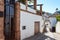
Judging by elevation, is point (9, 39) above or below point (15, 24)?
below

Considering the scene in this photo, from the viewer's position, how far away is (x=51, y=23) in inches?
907

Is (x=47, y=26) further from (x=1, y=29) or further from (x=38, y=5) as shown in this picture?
(x=1, y=29)

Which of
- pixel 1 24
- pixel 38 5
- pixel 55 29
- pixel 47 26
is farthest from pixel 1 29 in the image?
pixel 55 29

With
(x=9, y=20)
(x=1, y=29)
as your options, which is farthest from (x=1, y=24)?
(x=9, y=20)

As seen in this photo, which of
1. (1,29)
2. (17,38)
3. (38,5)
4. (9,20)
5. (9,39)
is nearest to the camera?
(1,29)

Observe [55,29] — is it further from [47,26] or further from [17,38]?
[17,38]

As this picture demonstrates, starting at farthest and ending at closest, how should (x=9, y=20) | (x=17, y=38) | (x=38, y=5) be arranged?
(x=38, y=5) → (x=9, y=20) → (x=17, y=38)

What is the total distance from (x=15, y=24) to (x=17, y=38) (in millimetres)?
813

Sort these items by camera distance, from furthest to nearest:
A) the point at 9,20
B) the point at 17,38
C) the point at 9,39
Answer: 1. the point at 9,20
2. the point at 9,39
3. the point at 17,38

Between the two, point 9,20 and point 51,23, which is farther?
point 51,23

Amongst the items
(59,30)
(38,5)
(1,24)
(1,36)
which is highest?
(38,5)

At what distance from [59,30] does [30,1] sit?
6747 mm

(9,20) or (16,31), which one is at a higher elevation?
(9,20)

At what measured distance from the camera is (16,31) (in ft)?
24.5
